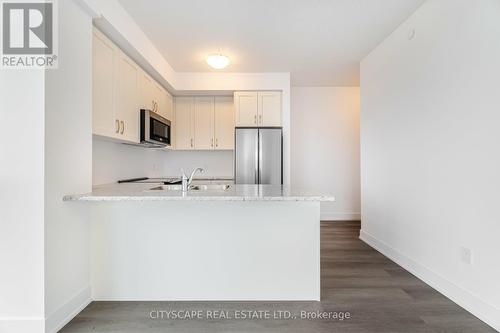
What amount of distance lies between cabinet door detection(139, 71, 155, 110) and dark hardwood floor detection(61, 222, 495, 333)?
235cm

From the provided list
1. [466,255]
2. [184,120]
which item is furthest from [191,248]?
[184,120]

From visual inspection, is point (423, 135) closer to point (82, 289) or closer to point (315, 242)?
point (315, 242)

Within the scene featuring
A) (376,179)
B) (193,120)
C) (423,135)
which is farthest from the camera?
(193,120)

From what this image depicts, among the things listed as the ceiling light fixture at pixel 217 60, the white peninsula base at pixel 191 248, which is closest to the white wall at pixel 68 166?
the white peninsula base at pixel 191 248

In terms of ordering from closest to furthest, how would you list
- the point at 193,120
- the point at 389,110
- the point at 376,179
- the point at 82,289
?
the point at 82,289 → the point at 389,110 → the point at 376,179 → the point at 193,120

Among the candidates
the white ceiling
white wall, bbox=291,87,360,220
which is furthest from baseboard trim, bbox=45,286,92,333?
white wall, bbox=291,87,360,220

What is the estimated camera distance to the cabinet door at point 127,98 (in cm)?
288

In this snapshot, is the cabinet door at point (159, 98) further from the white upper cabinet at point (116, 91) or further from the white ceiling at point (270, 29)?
the white ceiling at point (270, 29)

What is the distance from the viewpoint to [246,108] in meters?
4.59

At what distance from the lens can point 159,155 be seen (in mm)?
5043

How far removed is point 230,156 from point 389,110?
2830mm

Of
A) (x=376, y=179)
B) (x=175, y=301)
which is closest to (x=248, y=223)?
(x=175, y=301)

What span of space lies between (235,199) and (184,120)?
3434mm

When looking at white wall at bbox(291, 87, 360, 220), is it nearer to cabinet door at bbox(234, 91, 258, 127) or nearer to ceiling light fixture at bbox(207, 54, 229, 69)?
cabinet door at bbox(234, 91, 258, 127)
